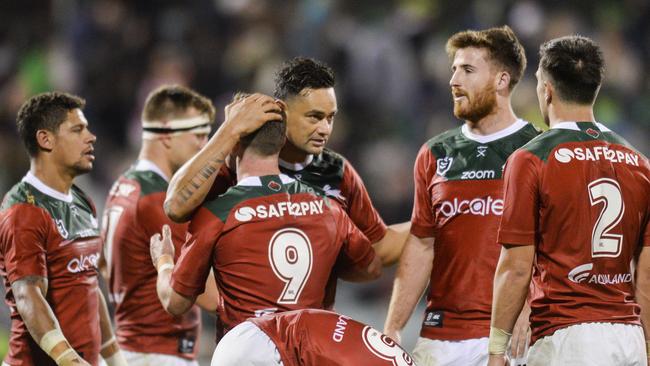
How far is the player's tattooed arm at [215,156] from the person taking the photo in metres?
4.72

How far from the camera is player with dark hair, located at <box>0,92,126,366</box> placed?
5.22m

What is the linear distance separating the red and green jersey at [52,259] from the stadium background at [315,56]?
6.18 m

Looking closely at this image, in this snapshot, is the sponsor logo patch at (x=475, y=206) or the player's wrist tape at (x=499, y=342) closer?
the player's wrist tape at (x=499, y=342)

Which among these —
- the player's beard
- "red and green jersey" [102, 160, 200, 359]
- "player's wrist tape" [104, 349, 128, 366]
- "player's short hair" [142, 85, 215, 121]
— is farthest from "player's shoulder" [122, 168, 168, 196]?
the player's beard

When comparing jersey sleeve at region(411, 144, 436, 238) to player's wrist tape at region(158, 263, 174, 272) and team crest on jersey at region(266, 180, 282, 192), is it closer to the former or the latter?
team crest on jersey at region(266, 180, 282, 192)

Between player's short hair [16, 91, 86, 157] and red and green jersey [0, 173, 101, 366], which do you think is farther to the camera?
player's short hair [16, 91, 86, 157]

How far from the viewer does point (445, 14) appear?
1345 centimetres

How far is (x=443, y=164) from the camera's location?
17.6 feet

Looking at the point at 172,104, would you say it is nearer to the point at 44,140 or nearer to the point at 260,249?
the point at 44,140

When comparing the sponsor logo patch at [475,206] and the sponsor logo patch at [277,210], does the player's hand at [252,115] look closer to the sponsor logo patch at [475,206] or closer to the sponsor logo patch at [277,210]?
the sponsor logo patch at [277,210]

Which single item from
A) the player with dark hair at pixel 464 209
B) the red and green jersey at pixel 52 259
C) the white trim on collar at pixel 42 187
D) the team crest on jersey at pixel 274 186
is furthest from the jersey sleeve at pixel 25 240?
the player with dark hair at pixel 464 209

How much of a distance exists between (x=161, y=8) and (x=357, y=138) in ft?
11.6

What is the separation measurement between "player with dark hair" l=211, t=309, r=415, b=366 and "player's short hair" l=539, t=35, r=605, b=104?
152cm

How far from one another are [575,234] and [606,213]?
0.18 metres
